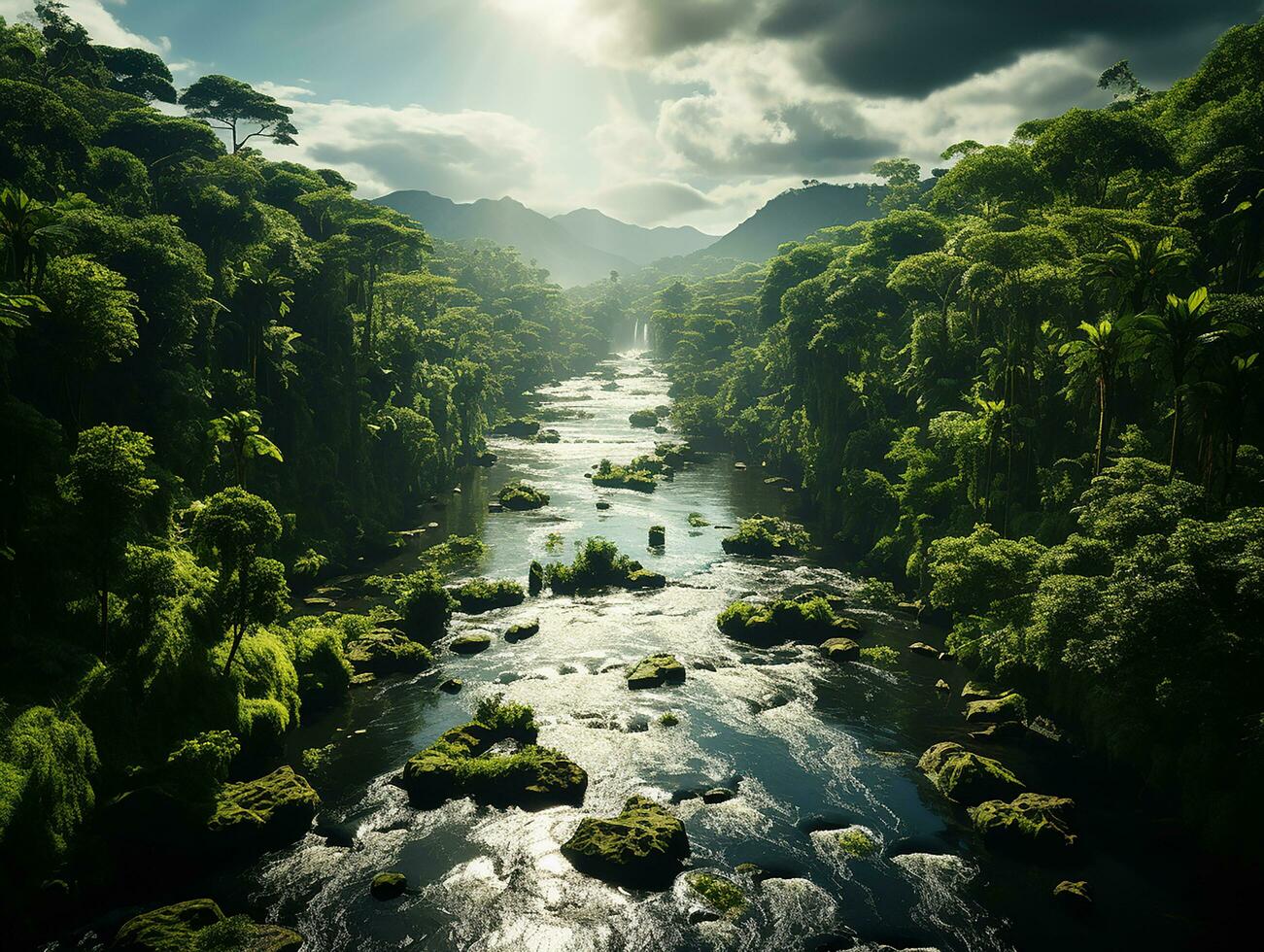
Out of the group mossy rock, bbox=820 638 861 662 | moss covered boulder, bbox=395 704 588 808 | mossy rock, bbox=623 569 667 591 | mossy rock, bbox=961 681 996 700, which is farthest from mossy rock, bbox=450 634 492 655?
mossy rock, bbox=961 681 996 700

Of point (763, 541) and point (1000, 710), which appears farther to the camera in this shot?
point (763, 541)

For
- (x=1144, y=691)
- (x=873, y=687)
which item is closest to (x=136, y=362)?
(x=873, y=687)

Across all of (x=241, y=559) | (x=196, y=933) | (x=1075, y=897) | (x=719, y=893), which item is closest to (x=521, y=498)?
(x=241, y=559)

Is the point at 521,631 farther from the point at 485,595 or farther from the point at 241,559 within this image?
the point at 241,559

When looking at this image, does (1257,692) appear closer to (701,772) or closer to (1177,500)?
(1177,500)

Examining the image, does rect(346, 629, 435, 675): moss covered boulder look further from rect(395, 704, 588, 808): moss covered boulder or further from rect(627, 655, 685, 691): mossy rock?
rect(627, 655, 685, 691): mossy rock

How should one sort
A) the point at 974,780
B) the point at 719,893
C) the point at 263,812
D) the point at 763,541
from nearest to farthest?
the point at 719,893 → the point at 263,812 → the point at 974,780 → the point at 763,541
